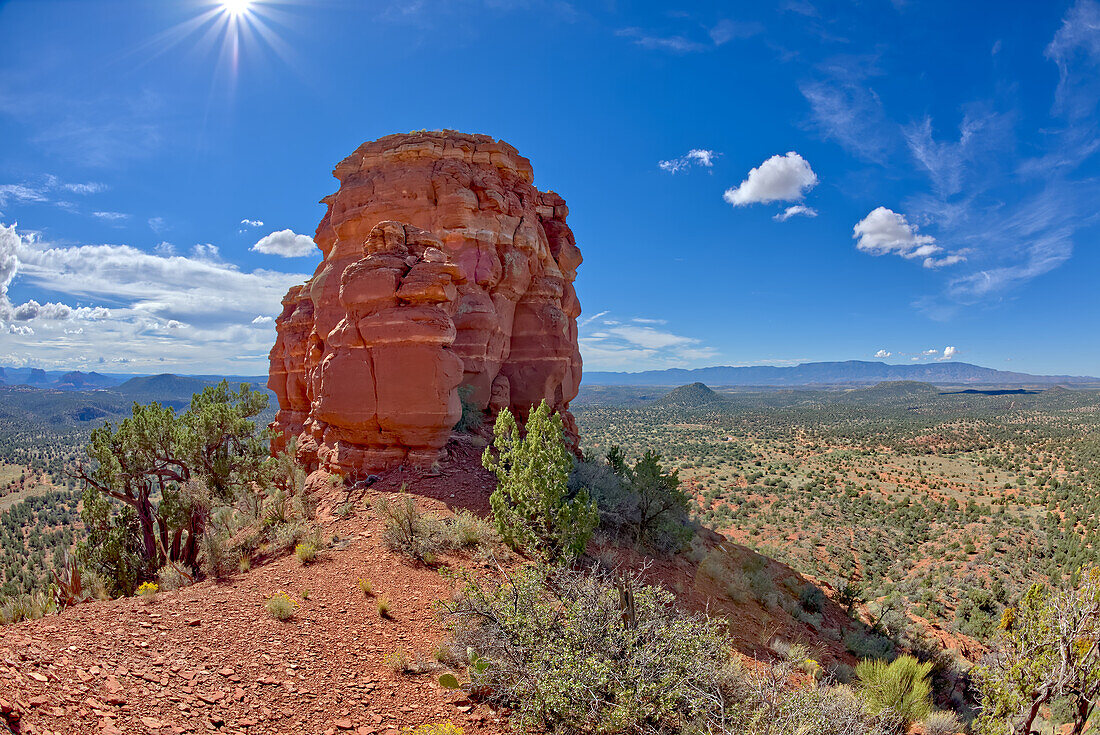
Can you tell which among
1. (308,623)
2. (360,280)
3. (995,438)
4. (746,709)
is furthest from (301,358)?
(995,438)

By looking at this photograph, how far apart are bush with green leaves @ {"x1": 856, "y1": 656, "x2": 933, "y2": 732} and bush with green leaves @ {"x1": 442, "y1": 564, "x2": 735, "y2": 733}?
9.95 feet

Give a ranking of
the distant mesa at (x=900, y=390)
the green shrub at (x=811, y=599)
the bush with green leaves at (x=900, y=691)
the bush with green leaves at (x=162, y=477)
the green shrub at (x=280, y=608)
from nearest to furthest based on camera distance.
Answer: the green shrub at (x=280, y=608) → the bush with green leaves at (x=900, y=691) → the bush with green leaves at (x=162, y=477) → the green shrub at (x=811, y=599) → the distant mesa at (x=900, y=390)

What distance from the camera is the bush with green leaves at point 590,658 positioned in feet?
18.9

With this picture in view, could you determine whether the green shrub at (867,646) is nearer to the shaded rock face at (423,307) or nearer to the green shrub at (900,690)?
the green shrub at (900,690)

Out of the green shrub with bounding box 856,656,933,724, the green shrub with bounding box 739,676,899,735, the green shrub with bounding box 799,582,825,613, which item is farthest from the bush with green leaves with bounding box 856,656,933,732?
the green shrub with bounding box 799,582,825,613

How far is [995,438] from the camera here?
176ft

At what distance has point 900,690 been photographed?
8.12 meters

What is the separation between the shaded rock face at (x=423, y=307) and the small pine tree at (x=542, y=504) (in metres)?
4.35

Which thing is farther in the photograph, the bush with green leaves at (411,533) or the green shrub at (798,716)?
the bush with green leaves at (411,533)

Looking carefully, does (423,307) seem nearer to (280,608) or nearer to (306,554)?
(306,554)

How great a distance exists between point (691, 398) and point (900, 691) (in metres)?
162

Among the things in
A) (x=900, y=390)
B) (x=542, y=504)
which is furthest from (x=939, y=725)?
(x=900, y=390)

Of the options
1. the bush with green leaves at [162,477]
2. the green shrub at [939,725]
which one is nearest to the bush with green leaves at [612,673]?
the green shrub at [939,725]

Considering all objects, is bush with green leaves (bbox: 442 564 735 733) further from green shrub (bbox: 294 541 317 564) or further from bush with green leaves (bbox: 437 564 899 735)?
green shrub (bbox: 294 541 317 564)
